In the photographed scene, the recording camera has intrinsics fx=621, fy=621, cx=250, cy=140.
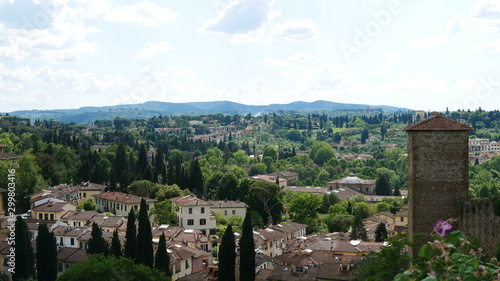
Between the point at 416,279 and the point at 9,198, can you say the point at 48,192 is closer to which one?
the point at 9,198

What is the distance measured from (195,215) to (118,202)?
7.80 metres

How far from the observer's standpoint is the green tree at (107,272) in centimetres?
2927

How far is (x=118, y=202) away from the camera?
2240 inches

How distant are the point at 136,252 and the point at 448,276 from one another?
34.3 m

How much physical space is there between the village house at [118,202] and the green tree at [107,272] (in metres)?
24.3

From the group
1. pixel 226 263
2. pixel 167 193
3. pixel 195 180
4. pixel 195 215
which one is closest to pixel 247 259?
pixel 226 263

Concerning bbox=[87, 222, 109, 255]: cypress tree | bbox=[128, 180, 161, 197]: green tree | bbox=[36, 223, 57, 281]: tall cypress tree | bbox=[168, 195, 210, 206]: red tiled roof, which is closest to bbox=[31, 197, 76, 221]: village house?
bbox=[168, 195, 210, 206]: red tiled roof

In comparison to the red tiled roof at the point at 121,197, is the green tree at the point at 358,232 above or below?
below

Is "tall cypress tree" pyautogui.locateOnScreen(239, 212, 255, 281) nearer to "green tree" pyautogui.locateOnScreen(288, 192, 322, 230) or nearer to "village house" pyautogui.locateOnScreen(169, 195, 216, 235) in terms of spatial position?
"village house" pyautogui.locateOnScreen(169, 195, 216, 235)

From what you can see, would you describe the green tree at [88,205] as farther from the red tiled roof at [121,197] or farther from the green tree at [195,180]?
the green tree at [195,180]

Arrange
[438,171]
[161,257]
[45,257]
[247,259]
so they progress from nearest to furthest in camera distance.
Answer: [438,171]
[45,257]
[161,257]
[247,259]

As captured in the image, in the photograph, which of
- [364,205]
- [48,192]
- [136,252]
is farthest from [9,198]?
[364,205]

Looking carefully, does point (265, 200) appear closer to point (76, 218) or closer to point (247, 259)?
point (76, 218)

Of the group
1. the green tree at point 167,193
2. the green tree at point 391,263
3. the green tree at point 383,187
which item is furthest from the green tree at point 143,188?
the green tree at point 383,187
